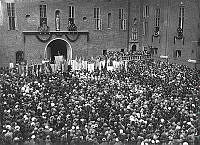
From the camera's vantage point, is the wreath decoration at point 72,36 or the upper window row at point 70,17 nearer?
the upper window row at point 70,17

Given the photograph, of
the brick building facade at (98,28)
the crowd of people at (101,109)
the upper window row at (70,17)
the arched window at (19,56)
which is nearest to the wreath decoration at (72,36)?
the brick building facade at (98,28)

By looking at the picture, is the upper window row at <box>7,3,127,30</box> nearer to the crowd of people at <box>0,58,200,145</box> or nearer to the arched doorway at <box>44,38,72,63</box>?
the arched doorway at <box>44,38,72,63</box>

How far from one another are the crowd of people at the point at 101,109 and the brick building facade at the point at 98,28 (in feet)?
A: 21.8

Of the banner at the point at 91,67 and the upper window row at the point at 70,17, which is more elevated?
the upper window row at the point at 70,17

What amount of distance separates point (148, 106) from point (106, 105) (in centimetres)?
184

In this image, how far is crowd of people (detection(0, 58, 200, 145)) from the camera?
10070mm

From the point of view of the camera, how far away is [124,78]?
20.9m

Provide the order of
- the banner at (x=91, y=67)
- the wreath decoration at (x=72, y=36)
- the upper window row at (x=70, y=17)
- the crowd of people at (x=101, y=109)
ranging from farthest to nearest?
the wreath decoration at (x=72, y=36) < the upper window row at (x=70, y=17) < the banner at (x=91, y=67) < the crowd of people at (x=101, y=109)

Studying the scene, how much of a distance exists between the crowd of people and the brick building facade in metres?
6.64

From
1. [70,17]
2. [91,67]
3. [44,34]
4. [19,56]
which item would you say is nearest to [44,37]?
[44,34]

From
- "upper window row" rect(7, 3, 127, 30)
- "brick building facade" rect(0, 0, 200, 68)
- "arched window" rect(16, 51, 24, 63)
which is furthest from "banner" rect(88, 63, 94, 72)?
"arched window" rect(16, 51, 24, 63)

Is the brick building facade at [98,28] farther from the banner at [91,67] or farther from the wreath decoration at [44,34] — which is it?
the banner at [91,67]

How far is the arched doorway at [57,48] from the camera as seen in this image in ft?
99.3

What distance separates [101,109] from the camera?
43.7 feet
